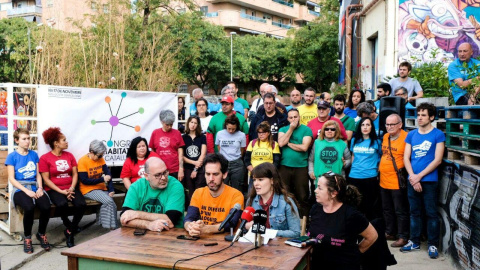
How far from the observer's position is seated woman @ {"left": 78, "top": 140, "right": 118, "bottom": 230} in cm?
730

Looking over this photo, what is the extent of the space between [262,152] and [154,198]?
2489 millimetres

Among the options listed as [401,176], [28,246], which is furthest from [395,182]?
[28,246]

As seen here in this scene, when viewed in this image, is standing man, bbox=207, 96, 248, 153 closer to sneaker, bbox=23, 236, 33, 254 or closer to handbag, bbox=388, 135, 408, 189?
handbag, bbox=388, 135, 408, 189

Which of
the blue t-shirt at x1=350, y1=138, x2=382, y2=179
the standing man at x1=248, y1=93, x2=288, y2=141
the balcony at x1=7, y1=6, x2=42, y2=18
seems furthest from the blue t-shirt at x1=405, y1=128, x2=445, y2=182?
the balcony at x1=7, y1=6, x2=42, y2=18

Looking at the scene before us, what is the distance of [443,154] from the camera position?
6.45 metres

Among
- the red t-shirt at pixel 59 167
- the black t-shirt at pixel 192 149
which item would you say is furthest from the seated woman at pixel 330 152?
the red t-shirt at pixel 59 167

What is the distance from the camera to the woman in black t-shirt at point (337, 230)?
13.6 ft

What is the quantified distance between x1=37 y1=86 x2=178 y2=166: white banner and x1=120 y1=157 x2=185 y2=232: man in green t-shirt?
2.92 m

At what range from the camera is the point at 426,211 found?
641cm

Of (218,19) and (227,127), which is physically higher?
(218,19)

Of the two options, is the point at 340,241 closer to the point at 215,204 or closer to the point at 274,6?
the point at 215,204

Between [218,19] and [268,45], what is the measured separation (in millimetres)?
7525

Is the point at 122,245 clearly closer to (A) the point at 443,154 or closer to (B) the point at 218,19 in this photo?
(A) the point at 443,154

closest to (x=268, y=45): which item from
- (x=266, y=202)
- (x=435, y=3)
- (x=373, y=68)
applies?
(x=373, y=68)
